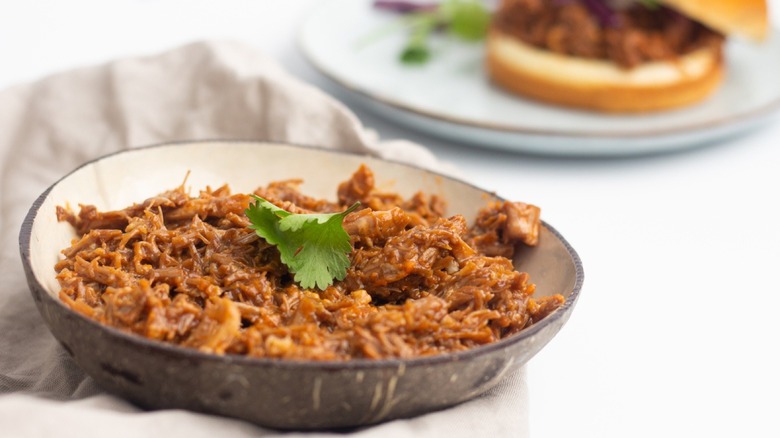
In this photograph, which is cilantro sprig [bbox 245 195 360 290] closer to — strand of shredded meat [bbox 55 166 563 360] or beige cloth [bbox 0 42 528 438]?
strand of shredded meat [bbox 55 166 563 360]

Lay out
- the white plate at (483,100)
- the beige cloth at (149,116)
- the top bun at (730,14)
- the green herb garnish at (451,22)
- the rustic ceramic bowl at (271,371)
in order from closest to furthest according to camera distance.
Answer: the rustic ceramic bowl at (271,371)
the beige cloth at (149,116)
the white plate at (483,100)
the top bun at (730,14)
the green herb garnish at (451,22)

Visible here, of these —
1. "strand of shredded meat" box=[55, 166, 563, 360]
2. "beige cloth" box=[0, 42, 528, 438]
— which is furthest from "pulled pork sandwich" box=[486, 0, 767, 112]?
"strand of shredded meat" box=[55, 166, 563, 360]

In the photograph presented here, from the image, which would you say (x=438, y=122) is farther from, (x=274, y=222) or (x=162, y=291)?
(x=162, y=291)

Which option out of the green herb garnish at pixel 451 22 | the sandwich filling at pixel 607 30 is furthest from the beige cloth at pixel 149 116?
the green herb garnish at pixel 451 22

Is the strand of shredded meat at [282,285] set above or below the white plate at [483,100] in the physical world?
above

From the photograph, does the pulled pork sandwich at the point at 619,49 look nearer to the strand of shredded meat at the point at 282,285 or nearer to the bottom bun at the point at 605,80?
the bottom bun at the point at 605,80

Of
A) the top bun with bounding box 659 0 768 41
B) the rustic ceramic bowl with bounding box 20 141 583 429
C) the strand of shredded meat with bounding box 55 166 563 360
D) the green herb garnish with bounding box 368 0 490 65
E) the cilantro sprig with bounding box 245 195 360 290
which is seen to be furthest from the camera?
the green herb garnish with bounding box 368 0 490 65
